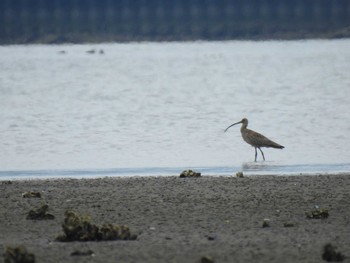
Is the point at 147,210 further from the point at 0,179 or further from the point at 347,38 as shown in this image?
the point at 347,38

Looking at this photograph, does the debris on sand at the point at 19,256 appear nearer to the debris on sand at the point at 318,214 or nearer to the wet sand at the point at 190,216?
the wet sand at the point at 190,216

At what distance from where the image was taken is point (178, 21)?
7762 cm

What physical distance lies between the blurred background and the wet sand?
6131 centimetres

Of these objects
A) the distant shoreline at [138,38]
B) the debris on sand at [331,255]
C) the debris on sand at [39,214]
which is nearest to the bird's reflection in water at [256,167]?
the debris on sand at [39,214]

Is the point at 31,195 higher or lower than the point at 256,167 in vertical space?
lower

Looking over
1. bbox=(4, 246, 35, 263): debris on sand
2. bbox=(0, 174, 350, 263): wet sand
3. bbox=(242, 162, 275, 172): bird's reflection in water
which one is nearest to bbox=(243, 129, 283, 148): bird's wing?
bbox=(242, 162, 275, 172): bird's reflection in water

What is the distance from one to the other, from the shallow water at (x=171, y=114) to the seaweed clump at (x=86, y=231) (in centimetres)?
478

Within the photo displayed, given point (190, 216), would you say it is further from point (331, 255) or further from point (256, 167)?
point (256, 167)

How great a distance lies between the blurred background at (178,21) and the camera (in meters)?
74.8

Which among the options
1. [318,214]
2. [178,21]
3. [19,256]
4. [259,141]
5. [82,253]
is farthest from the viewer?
[178,21]

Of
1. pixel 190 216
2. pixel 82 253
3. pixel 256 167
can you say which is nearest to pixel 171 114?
pixel 256 167

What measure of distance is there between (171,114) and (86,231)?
590 inches

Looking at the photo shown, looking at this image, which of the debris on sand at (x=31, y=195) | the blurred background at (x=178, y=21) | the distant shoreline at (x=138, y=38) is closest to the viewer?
the debris on sand at (x=31, y=195)

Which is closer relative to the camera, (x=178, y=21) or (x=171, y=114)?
(x=171, y=114)
